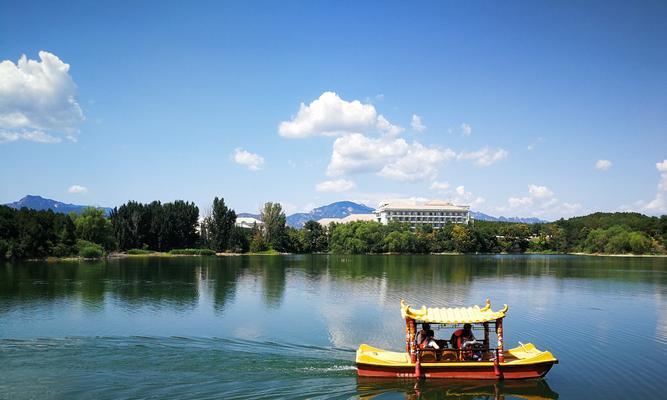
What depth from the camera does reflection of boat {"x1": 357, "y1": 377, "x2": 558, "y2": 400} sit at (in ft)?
58.9

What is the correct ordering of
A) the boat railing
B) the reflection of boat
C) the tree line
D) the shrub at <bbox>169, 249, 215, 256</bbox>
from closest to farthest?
the reflection of boat
the boat railing
the tree line
the shrub at <bbox>169, 249, 215, 256</bbox>

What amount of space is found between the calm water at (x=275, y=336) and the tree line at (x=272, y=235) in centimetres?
3699

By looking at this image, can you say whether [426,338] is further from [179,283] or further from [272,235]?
[272,235]

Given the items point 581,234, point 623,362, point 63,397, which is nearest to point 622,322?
point 623,362

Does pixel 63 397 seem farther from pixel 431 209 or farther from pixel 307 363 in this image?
pixel 431 209

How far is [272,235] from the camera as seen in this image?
128375 millimetres

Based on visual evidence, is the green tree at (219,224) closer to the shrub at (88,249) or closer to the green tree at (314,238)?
the green tree at (314,238)

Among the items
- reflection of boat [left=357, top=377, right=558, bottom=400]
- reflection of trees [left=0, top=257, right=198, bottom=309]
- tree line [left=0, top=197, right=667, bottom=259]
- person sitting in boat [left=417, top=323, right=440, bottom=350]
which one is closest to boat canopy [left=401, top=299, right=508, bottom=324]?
person sitting in boat [left=417, top=323, right=440, bottom=350]

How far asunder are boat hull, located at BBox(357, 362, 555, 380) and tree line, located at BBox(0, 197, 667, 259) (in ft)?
253

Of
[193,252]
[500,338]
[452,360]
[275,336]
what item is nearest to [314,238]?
[193,252]

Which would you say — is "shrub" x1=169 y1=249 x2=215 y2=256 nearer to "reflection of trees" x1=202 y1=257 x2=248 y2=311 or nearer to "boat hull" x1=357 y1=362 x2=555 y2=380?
"reflection of trees" x1=202 y1=257 x2=248 y2=311

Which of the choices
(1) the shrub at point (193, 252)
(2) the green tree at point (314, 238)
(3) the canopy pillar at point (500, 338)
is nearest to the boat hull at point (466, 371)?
(3) the canopy pillar at point (500, 338)

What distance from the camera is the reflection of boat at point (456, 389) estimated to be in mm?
17938

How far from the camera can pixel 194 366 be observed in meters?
20.7
